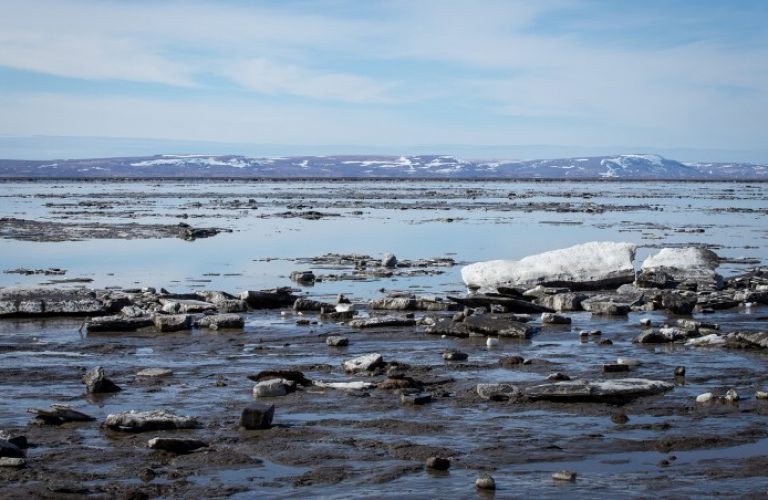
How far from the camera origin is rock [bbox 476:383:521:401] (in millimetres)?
11102

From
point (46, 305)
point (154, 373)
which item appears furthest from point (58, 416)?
point (46, 305)

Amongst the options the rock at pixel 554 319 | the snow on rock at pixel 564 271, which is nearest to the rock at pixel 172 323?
the rock at pixel 554 319

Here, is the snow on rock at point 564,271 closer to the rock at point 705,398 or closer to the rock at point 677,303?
the rock at point 677,303

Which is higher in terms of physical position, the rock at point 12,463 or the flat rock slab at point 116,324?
the rock at point 12,463

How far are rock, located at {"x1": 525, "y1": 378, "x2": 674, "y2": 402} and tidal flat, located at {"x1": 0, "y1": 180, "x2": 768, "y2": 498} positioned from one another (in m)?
0.07

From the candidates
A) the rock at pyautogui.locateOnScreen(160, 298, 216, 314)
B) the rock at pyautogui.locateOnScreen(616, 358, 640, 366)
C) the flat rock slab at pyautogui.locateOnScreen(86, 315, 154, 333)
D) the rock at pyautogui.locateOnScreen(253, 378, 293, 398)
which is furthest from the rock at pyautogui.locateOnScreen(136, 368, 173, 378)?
the rock at pyautogui.locateOnScreen(616, 358, 640, 366)

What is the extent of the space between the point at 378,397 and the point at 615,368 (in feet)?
10.4

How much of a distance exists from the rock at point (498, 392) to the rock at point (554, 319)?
19.5 ft

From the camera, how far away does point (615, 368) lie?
12.8 metres

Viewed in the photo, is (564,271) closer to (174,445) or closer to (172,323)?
(172,323)

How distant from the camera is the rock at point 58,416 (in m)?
10.0

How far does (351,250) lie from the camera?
33281mm

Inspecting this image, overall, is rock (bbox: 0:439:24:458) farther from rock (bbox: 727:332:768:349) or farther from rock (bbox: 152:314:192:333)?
rock (bbox: 727:332:768:349)

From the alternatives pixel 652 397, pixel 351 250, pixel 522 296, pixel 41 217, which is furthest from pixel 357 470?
pixel 41 217
